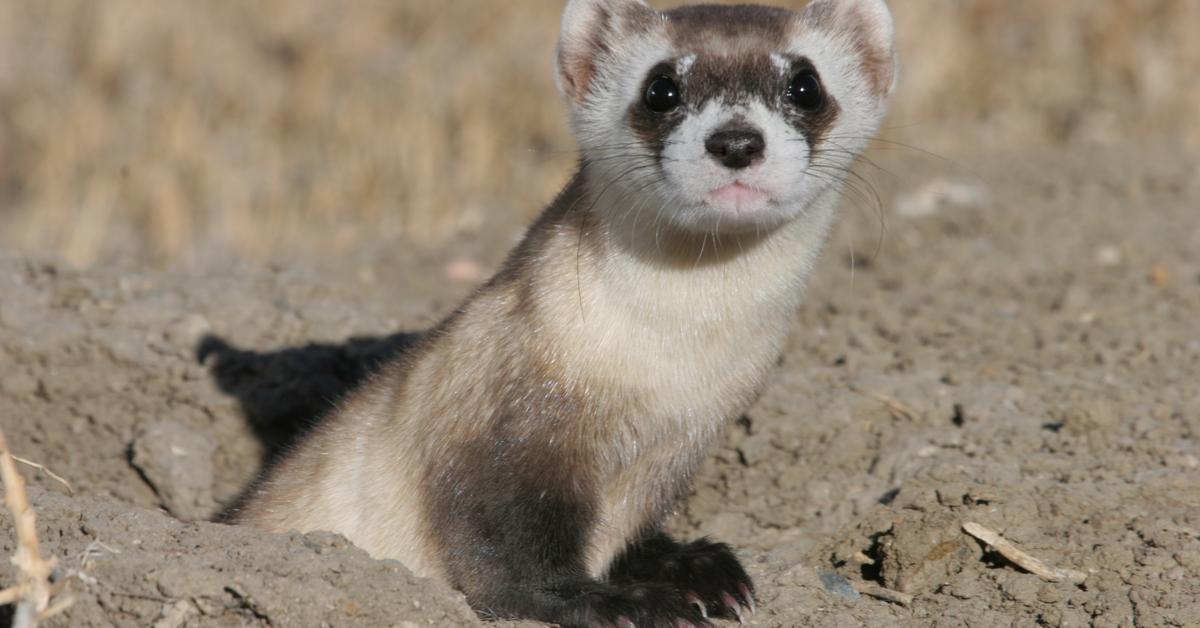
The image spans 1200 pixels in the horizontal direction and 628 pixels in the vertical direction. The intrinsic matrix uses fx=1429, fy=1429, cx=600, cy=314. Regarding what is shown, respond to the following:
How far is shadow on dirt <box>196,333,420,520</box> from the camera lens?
16.6 ft

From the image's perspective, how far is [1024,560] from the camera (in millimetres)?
3629

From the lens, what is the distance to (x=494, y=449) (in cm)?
342

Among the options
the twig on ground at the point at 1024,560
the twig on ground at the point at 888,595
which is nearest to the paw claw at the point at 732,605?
the twig on ground at the point at 888,595

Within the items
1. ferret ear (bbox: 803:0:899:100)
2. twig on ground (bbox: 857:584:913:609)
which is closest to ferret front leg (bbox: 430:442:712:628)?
twig on ground (bbox: 857:584:913:609)

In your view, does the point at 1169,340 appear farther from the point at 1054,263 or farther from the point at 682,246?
the point at 682,246

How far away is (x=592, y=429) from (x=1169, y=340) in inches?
104

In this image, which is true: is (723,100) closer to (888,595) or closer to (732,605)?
(732,605)

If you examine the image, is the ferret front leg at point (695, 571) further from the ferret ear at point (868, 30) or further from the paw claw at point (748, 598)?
the ferret ear at point (868, 30)

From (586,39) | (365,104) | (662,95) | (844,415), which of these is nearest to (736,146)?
(662,95)

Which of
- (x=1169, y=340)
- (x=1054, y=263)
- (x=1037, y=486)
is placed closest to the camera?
(x=1037, y=486)

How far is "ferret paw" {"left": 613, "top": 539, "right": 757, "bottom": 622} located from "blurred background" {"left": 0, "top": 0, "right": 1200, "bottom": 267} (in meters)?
3.88

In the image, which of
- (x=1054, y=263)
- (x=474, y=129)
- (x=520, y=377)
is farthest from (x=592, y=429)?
(x=474, y=129)

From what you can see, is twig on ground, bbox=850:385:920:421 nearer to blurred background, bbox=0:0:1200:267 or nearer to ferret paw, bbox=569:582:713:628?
ferret paw, bbox=569:582:713:628

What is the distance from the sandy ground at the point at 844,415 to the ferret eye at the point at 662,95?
1228mm
